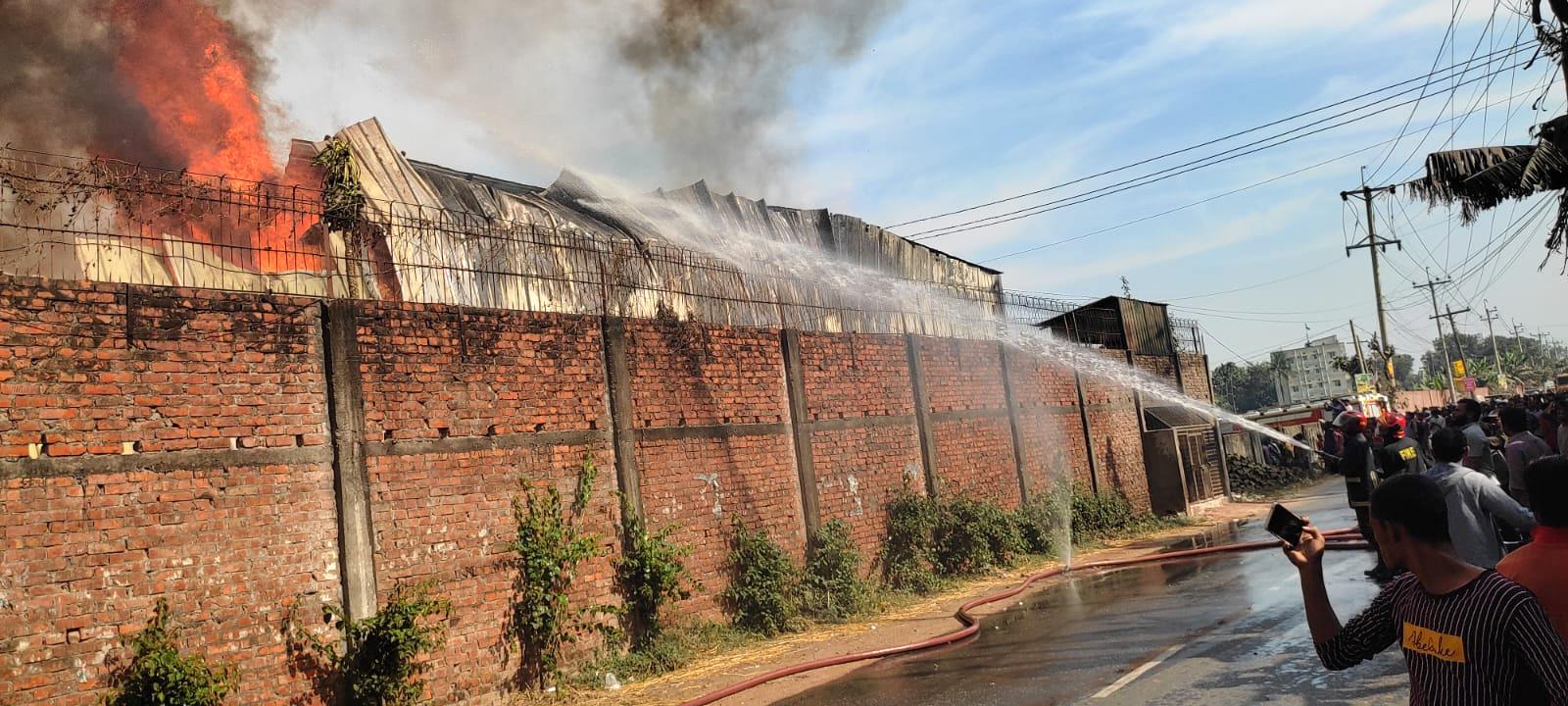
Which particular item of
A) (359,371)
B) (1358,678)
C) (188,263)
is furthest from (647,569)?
(1358,678)

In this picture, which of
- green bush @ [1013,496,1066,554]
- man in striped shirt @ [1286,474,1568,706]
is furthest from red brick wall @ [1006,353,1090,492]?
man in striped shirt @ [1286,474,1568,706]

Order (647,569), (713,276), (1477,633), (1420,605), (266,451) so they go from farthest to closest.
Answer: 1. (713,276)
2. (647,569)
3. (266,451)
4. (1420,605)
5. (1477,633)

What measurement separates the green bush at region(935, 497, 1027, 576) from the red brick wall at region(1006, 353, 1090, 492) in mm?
2211

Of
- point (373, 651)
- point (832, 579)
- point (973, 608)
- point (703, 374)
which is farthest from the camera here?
point (832, 579)

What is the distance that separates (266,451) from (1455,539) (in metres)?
8.33

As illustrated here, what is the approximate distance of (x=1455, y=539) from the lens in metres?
5.52

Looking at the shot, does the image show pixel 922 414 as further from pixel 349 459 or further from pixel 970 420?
pixel 349 459

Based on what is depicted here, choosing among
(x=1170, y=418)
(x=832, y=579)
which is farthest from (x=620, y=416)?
(x=1170, y=418)

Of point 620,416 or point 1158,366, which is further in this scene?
point 1158,366

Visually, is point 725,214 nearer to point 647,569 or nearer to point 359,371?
point 647,569

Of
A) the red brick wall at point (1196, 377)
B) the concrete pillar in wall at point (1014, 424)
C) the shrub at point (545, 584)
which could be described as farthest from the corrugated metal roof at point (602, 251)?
the red brick wall at point (1196, 377)

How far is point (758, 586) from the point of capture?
11.2 meters

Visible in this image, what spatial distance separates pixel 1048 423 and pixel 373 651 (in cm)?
1331

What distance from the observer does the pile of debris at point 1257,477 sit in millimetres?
26389
